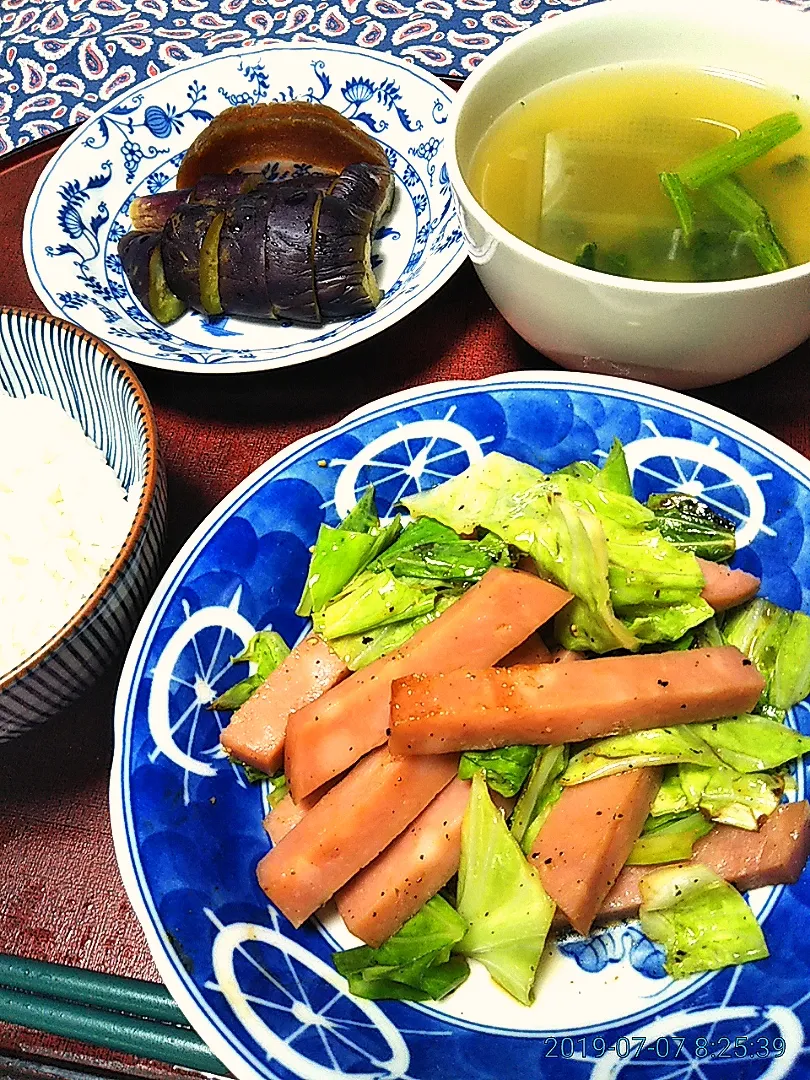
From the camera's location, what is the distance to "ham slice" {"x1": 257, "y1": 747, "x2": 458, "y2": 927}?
3.92 ft

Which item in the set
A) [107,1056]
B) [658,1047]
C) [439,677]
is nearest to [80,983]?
[107,1056]

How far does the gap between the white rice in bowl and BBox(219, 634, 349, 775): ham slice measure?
1.10 feet

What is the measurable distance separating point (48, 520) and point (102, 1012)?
2.50 ft

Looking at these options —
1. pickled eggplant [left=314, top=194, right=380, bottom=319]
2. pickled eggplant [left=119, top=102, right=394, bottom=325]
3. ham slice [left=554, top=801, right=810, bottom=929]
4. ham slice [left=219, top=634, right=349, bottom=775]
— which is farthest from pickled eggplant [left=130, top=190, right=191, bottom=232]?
ham slice [left=554, top=801, right=810, bottom=929]

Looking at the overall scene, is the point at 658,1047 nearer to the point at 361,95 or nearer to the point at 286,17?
the point at 361,95

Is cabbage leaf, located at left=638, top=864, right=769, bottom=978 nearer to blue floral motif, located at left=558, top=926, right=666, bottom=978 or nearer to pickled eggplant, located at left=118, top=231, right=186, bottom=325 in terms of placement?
blue floral motif, located at left=558, top=926, right=666, bottom=978

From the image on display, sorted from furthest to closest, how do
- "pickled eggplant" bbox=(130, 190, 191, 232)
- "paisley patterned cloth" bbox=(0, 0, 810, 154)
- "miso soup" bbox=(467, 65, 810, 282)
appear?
"paisley patterned cloth" bbox=(0, 0, 810, 154) → "pickled eggplant" bbox=(130, 190, 191, 232) → "miso soup" bbox=(467, 65, 810, 282)

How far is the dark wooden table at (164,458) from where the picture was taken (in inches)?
53.1

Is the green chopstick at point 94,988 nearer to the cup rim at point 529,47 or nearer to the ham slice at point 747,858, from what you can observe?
the ham slice at point 747,858

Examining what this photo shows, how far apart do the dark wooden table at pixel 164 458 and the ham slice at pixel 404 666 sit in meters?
0.38

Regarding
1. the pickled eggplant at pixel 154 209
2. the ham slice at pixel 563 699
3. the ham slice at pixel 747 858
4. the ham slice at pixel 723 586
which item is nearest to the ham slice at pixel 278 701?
the ham slice at pixel 563 699

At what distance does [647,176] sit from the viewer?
1.68 m

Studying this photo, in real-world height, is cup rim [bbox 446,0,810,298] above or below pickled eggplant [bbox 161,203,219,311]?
above

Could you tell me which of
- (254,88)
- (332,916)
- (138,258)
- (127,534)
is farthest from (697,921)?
(254,88)
